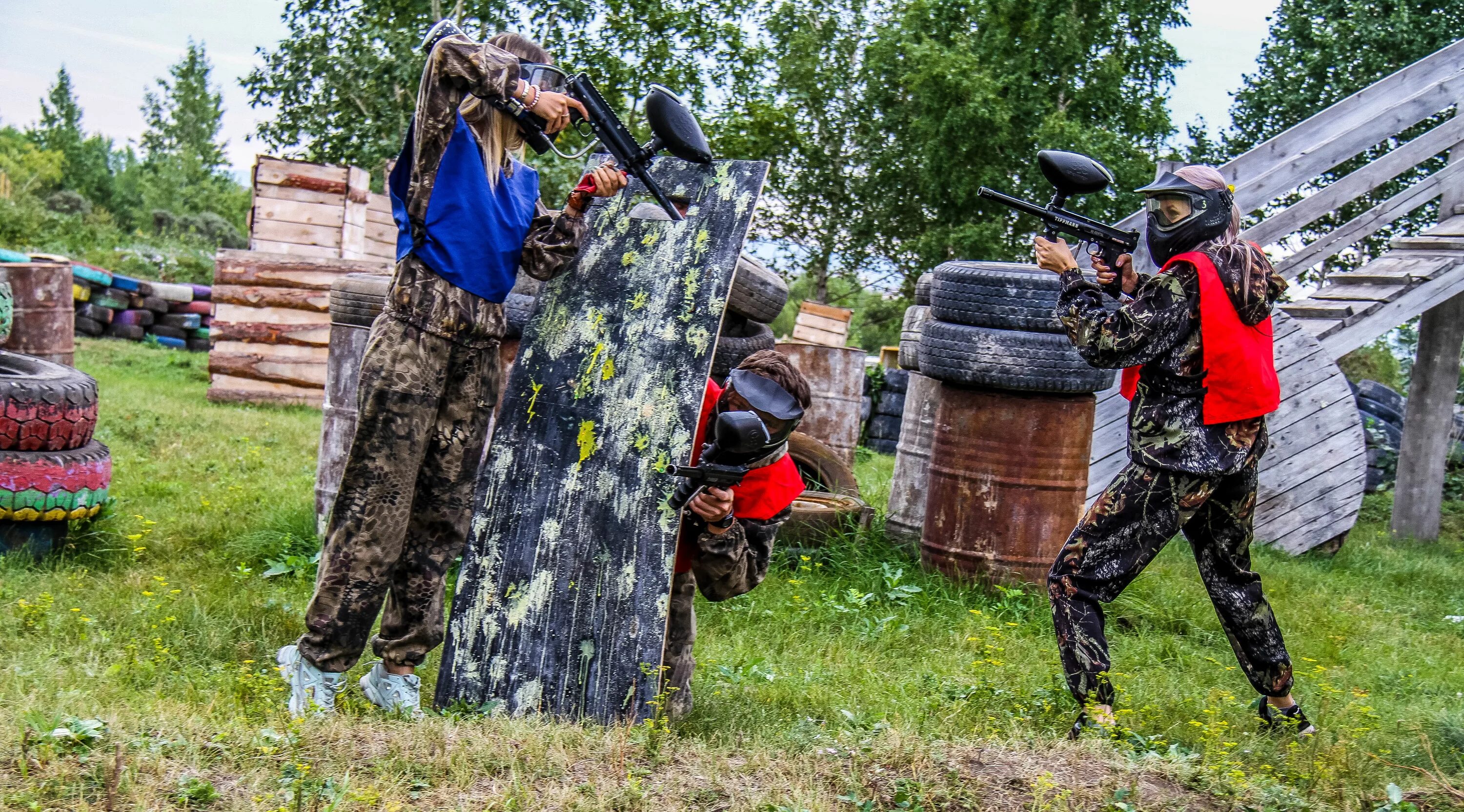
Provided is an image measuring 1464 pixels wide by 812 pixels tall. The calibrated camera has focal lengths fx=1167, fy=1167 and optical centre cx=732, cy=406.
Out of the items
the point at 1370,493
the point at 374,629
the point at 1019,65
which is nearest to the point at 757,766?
the point at 374,629

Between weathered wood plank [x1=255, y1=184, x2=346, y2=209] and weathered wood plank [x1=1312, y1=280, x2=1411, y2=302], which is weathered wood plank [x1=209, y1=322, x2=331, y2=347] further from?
weathered wood plank [x1=1312, y1=280, x2=1411, y2=302]

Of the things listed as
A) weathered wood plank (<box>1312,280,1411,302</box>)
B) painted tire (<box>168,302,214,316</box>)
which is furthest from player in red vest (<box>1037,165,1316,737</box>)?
painted tire (<box>168,302,214,316</box>)

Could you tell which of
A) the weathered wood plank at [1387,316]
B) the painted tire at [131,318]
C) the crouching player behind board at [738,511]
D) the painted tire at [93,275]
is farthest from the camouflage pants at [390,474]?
the painted tire at [131,318]

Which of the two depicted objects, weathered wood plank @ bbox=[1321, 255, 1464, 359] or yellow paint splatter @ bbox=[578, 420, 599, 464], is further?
weathered wood plank @ bbox=[1321, 255, 1464, 359]

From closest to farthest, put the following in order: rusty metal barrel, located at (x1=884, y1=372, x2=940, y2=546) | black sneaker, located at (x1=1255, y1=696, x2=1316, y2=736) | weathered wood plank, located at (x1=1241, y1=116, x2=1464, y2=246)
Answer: black sneaker, located at (x1=1255, y1=696, x2=1316, y2=736), rusty metal barrel, located at (x1=884, y1=372, x2=940, y2=546), weathered wood plank, located at (x1=1241, y1=116, x2=1464, y2=246)

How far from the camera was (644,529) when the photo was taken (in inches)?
141

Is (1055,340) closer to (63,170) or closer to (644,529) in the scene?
(644,529)

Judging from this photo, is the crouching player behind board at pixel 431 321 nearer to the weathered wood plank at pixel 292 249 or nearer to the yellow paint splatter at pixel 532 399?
the yellow paint splatter at pixel 532 399

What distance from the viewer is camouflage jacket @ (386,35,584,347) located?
10.9 feet

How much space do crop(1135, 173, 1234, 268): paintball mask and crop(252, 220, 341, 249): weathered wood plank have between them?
9616mm

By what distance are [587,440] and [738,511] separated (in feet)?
1.75

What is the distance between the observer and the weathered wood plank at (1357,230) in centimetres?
816

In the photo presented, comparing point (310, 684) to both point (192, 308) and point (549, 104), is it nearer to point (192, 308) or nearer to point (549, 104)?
point (549, 104)

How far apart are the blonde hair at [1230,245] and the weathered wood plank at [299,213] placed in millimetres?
9697
